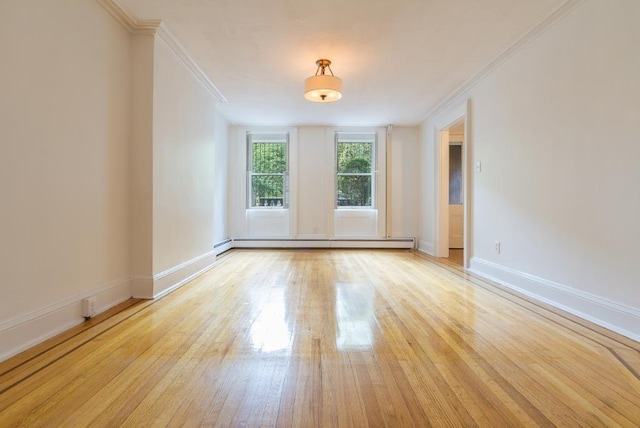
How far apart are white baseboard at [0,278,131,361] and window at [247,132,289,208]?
4083 mm

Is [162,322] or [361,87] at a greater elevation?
[361,87]

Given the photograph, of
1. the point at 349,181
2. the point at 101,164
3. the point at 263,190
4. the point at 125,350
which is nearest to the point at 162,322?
the point at 125,350

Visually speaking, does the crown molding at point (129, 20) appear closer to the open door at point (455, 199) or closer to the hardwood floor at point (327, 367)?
the hardwood floor at point (327, 367)

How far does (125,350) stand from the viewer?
1.81 meters

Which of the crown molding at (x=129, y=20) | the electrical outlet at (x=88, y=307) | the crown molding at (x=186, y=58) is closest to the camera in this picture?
the electrical outlet at (x=88, y=307)

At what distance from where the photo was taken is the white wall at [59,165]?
171 centimetres

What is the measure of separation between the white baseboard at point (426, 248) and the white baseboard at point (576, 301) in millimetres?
2022

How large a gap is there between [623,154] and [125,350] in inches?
132

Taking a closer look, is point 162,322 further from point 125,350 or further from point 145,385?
point 145,385

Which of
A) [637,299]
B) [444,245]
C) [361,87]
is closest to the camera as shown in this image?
[637,299]

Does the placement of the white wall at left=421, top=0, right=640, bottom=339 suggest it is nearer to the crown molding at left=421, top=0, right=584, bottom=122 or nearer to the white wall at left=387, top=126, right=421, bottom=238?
the crown molding at left=421, top=0, right=584, bottom=122

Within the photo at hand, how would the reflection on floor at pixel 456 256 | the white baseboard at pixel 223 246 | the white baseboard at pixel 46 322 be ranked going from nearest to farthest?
the white baseboard at pixel 46 322 < the reflection on floor at pixel 456 256 < the white baseboard at pixel 223 246

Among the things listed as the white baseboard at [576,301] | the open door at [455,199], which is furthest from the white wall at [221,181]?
the open door at [455,199]

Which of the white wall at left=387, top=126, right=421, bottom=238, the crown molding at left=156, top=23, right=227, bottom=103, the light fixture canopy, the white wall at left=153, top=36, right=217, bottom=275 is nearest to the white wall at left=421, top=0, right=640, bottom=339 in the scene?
the light fixture canopy
